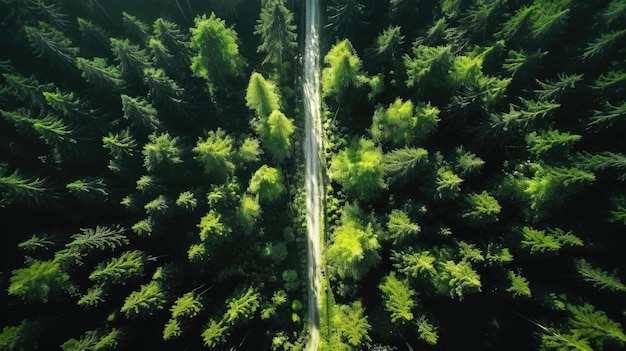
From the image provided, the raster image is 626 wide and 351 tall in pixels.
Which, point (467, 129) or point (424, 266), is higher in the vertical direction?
point (467, 129)

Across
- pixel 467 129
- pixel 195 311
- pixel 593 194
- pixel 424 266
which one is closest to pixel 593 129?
pixel 593 194

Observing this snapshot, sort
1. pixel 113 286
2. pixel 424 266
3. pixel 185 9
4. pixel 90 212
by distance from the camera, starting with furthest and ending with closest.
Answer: pixel 185 9, pixel 90 212, pixel 113 286, pixel 424 266

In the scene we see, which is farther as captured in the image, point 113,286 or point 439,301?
point 439,301

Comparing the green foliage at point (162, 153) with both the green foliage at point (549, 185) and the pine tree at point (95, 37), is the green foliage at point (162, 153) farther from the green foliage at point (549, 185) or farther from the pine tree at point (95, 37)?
the green foliage at point (549, 185)

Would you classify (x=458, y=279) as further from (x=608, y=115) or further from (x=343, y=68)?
(x=343, y=68)

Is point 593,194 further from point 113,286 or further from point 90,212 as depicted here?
point 90,212

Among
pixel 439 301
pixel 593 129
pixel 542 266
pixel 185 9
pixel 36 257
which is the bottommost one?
pixel 439 301
